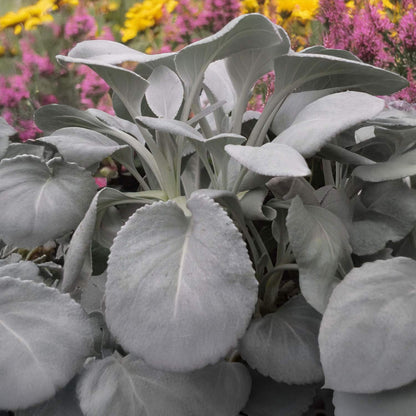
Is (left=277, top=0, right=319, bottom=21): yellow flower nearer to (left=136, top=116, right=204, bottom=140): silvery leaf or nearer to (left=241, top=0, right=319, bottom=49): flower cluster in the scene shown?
(left=241, top=0, right=319, bottom=49): flower cluster

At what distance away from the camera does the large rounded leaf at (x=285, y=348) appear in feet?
2.43

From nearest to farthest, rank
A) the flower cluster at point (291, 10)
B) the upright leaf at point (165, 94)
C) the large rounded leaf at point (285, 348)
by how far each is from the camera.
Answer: the large rounded leaf at point (285, 348), the upright leaf at point (165, 94), the flower cluster at point (291, 10)

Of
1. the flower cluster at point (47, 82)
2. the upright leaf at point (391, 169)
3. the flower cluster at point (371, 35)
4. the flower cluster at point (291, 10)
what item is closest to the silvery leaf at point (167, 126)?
the upright leaf at point (391, 169)

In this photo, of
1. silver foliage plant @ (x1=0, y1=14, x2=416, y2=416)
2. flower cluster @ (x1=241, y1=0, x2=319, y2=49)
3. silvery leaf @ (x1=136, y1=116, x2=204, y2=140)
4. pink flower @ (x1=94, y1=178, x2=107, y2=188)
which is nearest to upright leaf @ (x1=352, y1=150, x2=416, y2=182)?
silver foliage plant @ (x1=0, y1=14, x2=416, y2=416)

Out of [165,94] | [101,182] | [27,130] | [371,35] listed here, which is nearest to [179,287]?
[165,94]

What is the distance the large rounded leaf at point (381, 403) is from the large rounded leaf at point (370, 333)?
3cm

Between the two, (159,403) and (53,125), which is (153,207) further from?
(53,125)

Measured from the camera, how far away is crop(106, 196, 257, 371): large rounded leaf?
0.63 meters

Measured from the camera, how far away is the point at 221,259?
0.68m

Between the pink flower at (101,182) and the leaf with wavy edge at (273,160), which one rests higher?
the leaf with wavy edge at (273,160)

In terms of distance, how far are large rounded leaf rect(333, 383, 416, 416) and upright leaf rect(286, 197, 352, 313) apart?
0.10 meters

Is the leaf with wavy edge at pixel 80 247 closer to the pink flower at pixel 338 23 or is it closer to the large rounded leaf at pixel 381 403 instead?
the large rounded leaf at pixel 381 403

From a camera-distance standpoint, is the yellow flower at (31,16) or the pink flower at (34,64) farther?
the yellow flower at (31,16)

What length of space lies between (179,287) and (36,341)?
0.63 feet
